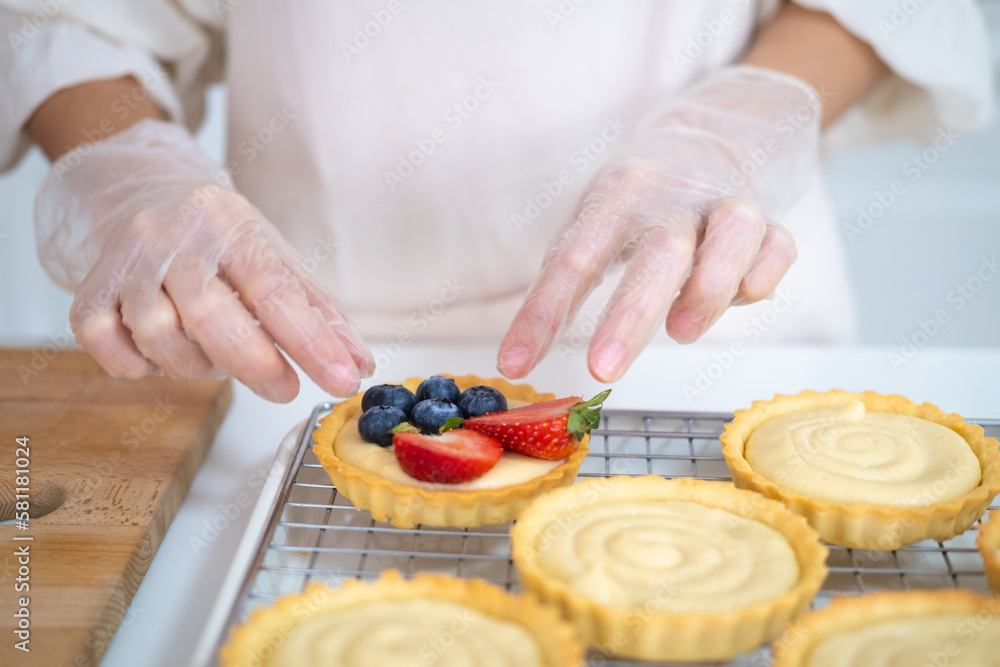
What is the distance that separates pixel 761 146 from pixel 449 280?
88 cm

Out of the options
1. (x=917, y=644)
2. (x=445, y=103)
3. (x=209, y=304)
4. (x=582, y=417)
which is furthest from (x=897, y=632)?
(x=445, y=103)

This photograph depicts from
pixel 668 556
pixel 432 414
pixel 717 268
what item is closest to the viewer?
pixel 668 556

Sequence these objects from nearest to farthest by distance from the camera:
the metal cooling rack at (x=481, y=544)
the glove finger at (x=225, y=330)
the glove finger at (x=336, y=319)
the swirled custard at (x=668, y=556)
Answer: the swirled custard at (x=668, y=556) < the metal cooling rack at (x=481, y=544) < the glove finger at (x=225, y=330) < the glove finger at (x=336, y=319)

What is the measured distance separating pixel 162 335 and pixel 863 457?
1253mm

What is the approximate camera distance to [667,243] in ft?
5.10

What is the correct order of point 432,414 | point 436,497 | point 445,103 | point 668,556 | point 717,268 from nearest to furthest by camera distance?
point 668,556 → point 436,497 → point 432,414 → point 717,268 → point 445,103

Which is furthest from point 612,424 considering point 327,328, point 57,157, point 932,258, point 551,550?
point 932,258

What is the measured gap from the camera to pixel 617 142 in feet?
7.47

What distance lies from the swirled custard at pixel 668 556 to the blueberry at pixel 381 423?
0.35 metres

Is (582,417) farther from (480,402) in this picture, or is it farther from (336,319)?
(336,319)

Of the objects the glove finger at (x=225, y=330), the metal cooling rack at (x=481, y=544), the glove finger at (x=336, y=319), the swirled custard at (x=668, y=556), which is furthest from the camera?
the glove finger at (x=336, y=319)

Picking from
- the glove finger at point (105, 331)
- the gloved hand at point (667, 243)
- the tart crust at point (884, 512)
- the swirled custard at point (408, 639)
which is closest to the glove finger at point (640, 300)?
the gloved hand at point (667, 243)

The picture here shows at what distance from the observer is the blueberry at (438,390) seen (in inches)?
60.2

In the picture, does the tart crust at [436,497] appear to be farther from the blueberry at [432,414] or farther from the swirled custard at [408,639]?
the swirled custard at [408,639]
